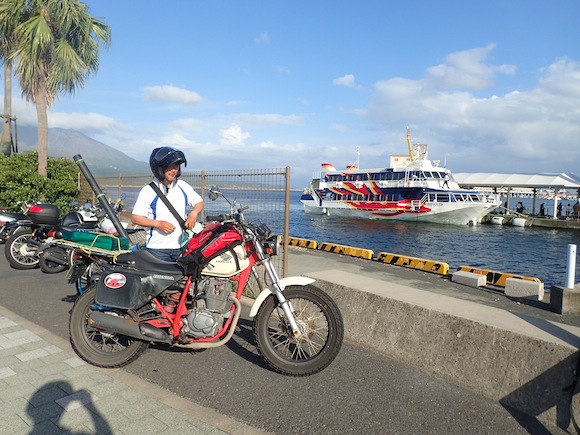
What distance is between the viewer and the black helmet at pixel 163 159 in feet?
13.2

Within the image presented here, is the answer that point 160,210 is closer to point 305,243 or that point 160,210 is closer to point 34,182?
point 305,243

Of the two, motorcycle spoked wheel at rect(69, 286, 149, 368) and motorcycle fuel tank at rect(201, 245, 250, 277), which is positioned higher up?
motorcycle fuel tank at rect(201, 245, 250, 277)

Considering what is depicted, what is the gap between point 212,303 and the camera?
11.7 ft

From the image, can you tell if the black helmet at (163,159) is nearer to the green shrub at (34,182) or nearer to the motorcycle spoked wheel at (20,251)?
the motorcycle spoked wheel at (20,251)

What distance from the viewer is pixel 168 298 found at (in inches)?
143

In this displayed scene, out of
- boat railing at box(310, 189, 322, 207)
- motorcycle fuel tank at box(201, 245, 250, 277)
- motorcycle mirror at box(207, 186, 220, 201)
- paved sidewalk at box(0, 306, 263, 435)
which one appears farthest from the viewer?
boat railing at box(310, 189, 322, 207)

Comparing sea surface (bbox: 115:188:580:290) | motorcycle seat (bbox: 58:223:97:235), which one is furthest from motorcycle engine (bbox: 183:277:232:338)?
sea surface (bbox: 115:188:580:290)

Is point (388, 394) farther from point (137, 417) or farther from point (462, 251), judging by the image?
point (462, 251)

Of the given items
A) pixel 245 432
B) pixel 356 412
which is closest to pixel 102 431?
pixel 245 432

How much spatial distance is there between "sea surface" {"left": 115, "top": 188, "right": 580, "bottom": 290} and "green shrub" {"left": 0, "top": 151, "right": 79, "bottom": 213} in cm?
327

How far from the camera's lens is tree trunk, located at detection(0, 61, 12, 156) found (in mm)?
16219

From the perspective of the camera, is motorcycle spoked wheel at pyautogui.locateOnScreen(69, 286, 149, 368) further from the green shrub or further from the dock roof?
the dock roof

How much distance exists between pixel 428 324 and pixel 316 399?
120 cm

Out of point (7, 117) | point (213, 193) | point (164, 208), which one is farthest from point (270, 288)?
point (7, 117)
